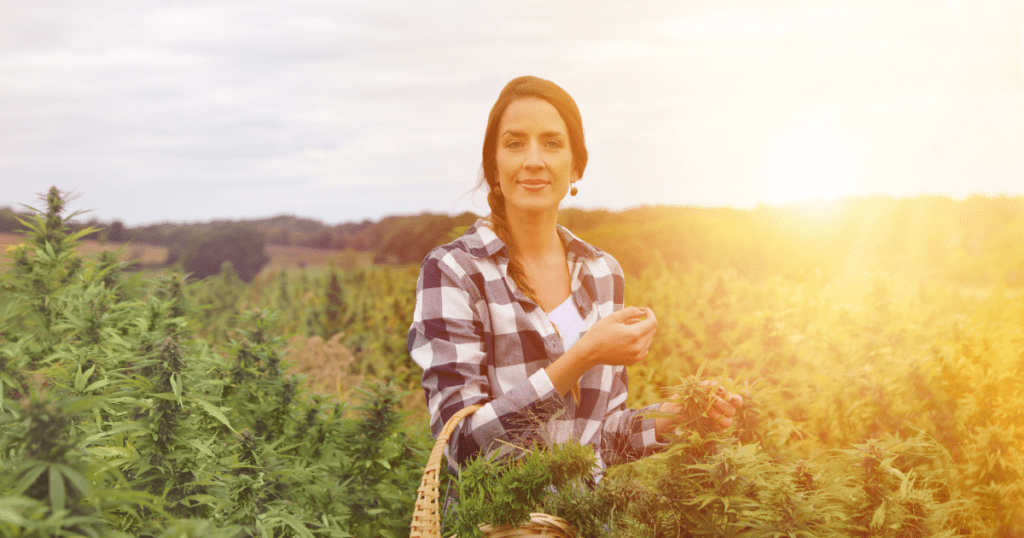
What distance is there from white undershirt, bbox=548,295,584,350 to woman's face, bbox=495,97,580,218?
16.2 inches

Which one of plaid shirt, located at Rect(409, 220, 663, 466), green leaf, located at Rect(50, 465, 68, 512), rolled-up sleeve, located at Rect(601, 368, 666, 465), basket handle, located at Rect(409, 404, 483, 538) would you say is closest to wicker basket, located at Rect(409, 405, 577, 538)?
basket handle, located at Rect(409, 404, 483, 538)

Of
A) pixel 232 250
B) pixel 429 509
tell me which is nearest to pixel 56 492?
pixel 429 509

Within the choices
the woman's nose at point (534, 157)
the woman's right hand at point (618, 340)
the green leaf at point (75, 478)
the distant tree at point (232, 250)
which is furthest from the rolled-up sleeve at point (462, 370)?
the distant tree at point (232, 250)

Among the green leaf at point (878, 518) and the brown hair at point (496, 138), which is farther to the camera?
the brown hair at point (496, 138)

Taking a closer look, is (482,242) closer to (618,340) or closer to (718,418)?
(618,340)

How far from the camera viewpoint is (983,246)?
4125mm

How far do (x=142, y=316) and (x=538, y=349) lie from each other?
2171 millimetres

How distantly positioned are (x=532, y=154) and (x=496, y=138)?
8.6 inches

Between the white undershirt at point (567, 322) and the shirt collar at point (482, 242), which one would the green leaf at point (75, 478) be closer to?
the shirt collar at point (482, 242)

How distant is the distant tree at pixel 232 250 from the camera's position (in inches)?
445

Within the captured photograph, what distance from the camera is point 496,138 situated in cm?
241

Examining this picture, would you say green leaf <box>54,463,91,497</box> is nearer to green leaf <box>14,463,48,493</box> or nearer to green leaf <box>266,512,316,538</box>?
green leaf <box>14,463,48,493</box>

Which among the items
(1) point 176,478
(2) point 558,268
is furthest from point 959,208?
(1) point 176,478

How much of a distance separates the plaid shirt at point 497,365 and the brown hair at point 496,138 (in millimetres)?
71
